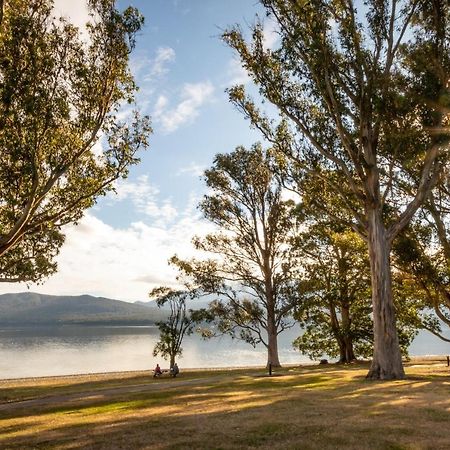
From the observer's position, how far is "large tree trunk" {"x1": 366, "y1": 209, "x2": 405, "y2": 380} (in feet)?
66.4

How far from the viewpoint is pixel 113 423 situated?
11.5 m

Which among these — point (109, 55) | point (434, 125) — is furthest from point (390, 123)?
point (109, 55)

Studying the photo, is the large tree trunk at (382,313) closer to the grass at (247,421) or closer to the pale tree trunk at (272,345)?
the grass at (247,421)

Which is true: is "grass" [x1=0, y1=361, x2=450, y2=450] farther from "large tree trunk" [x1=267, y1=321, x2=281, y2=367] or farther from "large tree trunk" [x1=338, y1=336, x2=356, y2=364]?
"large tree trunk" [x1=338, y1=336, x2=356, y2=364]

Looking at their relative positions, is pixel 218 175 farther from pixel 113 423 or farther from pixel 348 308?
pixel 113 423

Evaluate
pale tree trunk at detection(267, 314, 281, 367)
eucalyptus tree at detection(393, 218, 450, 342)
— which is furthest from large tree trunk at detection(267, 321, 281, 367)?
eucalyptus tree at detection(393, 218, 450, 342)

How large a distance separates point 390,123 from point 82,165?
1613cm

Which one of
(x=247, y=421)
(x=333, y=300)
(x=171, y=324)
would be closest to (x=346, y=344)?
(x=333, y=300)

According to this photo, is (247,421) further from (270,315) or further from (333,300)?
(333,300)

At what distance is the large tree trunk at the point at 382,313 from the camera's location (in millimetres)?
20234

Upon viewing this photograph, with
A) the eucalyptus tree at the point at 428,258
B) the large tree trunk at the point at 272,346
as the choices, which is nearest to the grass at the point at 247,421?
the eucalyptus tree at the point at 428,258

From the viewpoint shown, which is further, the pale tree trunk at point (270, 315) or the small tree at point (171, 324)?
the small tree at point (171, 324)

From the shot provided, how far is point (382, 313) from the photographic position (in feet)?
67.4

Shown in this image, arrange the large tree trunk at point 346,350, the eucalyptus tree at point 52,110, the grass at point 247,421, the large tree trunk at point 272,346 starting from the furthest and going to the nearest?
the large tree trunk at point 346,350, the large tree trunk at point 272,346, the eucalyptus tree at point 52,110, the grass at point 247,421
